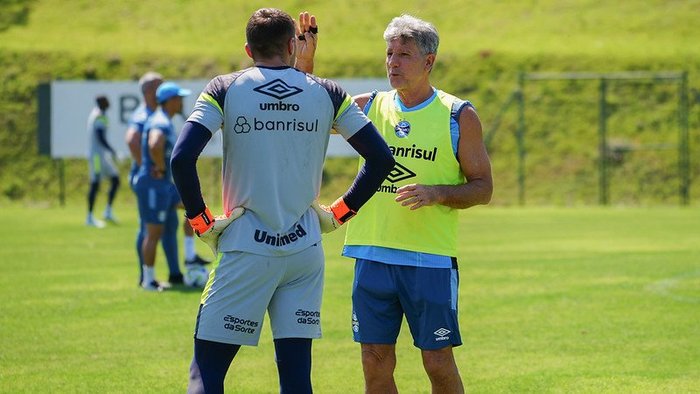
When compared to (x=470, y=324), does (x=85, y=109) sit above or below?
above

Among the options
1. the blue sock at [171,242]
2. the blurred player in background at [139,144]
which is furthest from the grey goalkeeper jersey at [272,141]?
the blurred player in background at [139,144]

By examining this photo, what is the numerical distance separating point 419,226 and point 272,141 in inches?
50.0

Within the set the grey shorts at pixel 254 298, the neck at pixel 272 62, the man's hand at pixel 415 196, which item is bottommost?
the grey shorts at pixel 254 298

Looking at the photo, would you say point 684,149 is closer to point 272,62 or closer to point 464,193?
point 464,193

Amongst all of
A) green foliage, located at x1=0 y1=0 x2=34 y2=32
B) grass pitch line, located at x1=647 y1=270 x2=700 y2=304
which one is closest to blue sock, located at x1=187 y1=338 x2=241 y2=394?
grass pitch line, located at x1=647 y1=270 x2=700 y2=304

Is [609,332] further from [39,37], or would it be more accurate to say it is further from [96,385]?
[39,37]

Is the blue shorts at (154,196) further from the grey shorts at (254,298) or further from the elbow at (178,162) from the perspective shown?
the elbow at (178,162)

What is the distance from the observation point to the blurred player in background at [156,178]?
45.1 feet

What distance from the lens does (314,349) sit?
33.3ft

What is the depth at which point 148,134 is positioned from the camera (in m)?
13.8

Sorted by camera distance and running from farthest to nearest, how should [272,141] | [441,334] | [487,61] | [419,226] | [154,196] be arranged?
[487,61], [154,196], [419,226], [441,334], [272,141]

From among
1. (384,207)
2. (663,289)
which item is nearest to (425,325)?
(384,207)

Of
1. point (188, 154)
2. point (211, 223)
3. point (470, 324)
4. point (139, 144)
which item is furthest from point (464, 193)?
point (139, 144)

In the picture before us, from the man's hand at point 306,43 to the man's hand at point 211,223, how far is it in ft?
4.07
